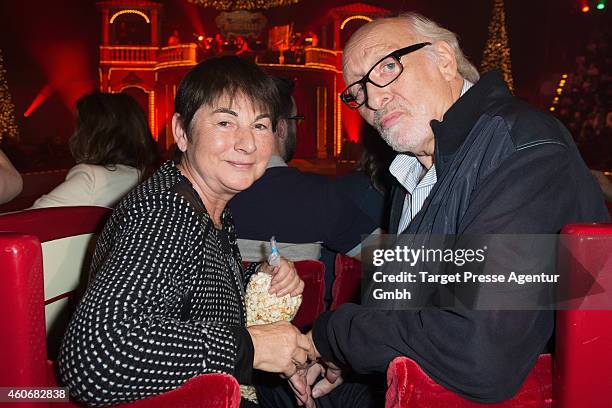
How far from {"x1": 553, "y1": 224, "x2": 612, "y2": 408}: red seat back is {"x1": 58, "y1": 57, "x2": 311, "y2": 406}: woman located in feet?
1.91

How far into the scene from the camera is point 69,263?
1.64 metres

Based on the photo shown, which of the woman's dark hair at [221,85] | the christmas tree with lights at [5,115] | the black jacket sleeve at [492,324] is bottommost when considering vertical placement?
the christmas tree with lights at [5,115]

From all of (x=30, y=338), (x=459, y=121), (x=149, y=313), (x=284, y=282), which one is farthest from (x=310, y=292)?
(x=30, y=338)

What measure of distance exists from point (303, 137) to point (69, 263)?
45.3 ft

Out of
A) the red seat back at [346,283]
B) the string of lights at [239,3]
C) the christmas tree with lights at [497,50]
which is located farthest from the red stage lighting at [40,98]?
the red seat back at [346,283]

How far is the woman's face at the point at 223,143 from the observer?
147 cm

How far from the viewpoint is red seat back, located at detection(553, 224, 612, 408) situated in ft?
3.42

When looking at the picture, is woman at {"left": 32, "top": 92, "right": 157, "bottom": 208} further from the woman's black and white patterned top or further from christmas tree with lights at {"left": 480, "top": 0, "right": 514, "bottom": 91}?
christmas tree with lights at {"left": 480, "top": 0, "right": 514, "bottom": 91}

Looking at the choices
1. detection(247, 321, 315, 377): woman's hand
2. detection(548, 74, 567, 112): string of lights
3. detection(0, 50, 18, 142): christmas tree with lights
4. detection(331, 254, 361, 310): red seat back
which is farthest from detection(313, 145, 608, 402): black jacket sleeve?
detection(548, 74, 567, 112): string of lights

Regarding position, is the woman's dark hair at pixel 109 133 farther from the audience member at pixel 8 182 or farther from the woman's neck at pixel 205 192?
the woman's neck at pixel 205 192

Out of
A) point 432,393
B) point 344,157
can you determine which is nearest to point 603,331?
point 432,393

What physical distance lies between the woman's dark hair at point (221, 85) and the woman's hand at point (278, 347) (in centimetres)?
53

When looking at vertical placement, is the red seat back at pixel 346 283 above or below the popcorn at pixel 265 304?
below

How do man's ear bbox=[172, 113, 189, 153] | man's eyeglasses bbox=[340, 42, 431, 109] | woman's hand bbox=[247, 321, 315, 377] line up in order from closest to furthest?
1. woman's hand bbox=[247, 321, 315, 377]
2. man's ear bbox=[172, 113, 189, 153]
3. man's eyeglasses bbox=[340, 42, 431, 109]
